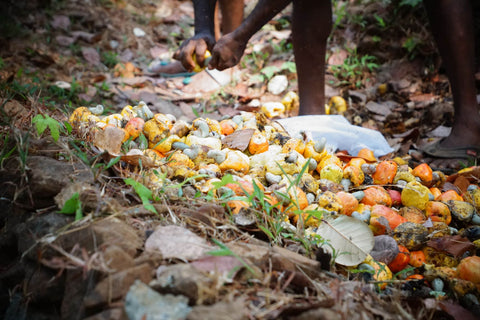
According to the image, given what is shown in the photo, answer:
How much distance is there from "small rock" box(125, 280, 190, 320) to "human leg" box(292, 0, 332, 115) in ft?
8.10

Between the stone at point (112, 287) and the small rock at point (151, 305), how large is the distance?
23 millimetres

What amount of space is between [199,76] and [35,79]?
1930 mm

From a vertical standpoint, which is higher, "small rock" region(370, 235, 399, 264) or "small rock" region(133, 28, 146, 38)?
"small rock" region(133, 28, 146, 38)

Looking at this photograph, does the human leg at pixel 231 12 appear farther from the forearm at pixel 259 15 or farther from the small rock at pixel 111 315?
the small rock at pixel 111 315

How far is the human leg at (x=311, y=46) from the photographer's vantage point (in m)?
2.90

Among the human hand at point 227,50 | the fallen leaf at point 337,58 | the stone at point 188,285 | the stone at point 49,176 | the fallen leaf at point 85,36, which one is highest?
the fallen leaf at point 85,36

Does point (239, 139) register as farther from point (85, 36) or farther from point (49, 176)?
point (85, 36)

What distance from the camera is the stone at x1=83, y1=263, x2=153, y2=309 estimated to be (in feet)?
3.06

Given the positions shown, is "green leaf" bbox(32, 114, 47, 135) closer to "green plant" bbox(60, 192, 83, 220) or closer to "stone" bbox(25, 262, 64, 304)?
"green plant" bbox(60, 192, 83, 220)

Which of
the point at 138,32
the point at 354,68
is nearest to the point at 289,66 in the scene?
the point at 354,68

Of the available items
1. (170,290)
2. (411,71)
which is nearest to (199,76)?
(411,71)

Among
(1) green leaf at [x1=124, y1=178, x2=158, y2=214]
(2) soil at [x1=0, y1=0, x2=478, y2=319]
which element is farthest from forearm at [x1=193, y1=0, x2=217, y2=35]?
(1) green leaf at [x1=124, y1=178, x2=158, y2=214]

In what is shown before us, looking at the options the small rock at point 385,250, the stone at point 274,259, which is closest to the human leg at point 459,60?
the small rock at point 385,250

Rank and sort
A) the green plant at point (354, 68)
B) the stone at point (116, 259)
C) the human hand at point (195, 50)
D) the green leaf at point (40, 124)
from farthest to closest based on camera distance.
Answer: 1. the green plant at point (354, 68)
2. the human hand at point (195, 50)
3. the green leaf at point (40, 124)
4. the stone at point (116, 259)
